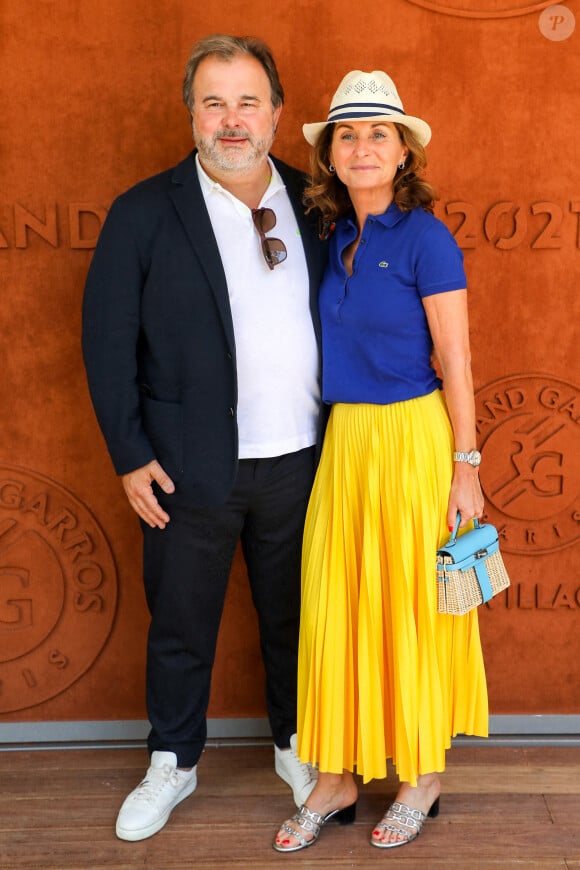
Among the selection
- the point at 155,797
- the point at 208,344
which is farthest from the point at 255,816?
the point at 208,344

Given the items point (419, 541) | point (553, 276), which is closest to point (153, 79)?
→ point (553, 276)

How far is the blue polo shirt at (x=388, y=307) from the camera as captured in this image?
7.49 ft

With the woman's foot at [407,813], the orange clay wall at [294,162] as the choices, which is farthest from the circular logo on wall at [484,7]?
the woman's foot at [407,813]

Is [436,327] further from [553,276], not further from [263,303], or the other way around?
[553,276]

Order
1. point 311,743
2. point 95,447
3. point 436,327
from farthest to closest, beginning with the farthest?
point 95,447, point 311,743, point 436,327

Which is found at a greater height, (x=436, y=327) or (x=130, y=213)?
(x=130, y=213)

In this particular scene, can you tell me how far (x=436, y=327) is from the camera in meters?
2.30

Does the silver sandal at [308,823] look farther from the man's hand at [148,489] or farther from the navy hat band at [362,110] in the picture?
the navy hat band at [362,110]

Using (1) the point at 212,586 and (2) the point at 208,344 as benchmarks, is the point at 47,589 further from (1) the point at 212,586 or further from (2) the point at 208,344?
(2) the point at 208,344

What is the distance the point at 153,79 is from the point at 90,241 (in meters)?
0.51

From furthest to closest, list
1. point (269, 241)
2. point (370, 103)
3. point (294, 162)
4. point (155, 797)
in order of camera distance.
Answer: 1. point (294, 162)
2. point (155, 797)
3. point (269, 241)
4. point (370, 103)

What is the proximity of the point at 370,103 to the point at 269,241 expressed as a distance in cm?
43

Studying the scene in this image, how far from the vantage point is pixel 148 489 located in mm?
2449

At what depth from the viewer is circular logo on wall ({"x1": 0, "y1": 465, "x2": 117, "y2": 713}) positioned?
2.90 metres
